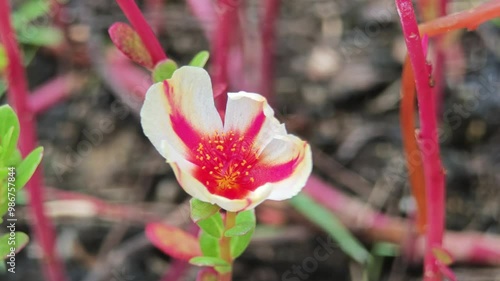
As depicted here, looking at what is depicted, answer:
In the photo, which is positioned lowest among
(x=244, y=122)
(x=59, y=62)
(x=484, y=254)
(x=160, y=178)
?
(x=484, y=254)

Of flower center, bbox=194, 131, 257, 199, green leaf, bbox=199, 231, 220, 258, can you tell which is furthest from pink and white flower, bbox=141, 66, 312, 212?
green leaf, bbox=199, 231, 220, 258

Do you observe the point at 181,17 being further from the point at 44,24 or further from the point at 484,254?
the point at 484,254

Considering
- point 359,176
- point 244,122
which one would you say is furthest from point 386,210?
point 244,122

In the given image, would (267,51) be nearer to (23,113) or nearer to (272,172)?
(23,113)

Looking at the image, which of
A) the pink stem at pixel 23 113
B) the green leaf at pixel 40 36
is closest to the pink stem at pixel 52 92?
the green leaf at pixel 40 36

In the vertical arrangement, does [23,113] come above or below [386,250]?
above

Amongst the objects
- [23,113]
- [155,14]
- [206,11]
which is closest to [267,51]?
[206,11]

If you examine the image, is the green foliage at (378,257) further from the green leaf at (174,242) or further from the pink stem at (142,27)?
the pink stem at (142,27)
